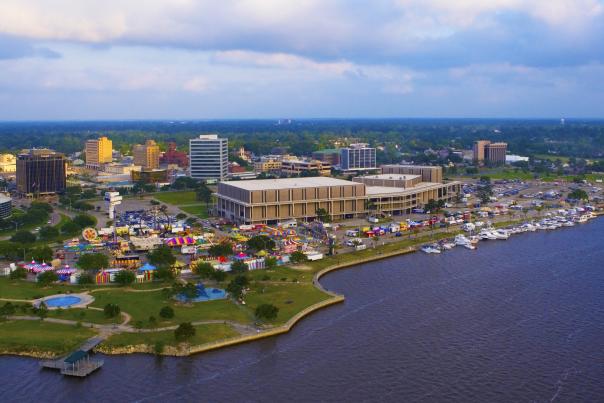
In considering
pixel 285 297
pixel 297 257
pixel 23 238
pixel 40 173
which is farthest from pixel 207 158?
pixel 285 297

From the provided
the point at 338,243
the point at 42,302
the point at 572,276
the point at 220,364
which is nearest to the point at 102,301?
the point at 42,302

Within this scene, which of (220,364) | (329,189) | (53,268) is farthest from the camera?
(329,189)

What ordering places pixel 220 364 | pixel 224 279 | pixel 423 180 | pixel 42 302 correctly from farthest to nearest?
1. pixel 423 180
2. pixel 224 279
3. pixel 42 302
4. pixel 220 364

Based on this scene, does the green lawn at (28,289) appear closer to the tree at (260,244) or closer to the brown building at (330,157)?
the tree at (260,244)

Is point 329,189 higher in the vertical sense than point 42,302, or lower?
higher

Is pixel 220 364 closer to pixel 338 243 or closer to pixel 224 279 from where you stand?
pixel 224 279

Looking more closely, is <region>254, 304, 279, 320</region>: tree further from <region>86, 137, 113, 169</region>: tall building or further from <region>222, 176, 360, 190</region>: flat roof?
<region>86, 137, 113, 169</region>: tall building

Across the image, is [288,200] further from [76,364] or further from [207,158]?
[207,158]
